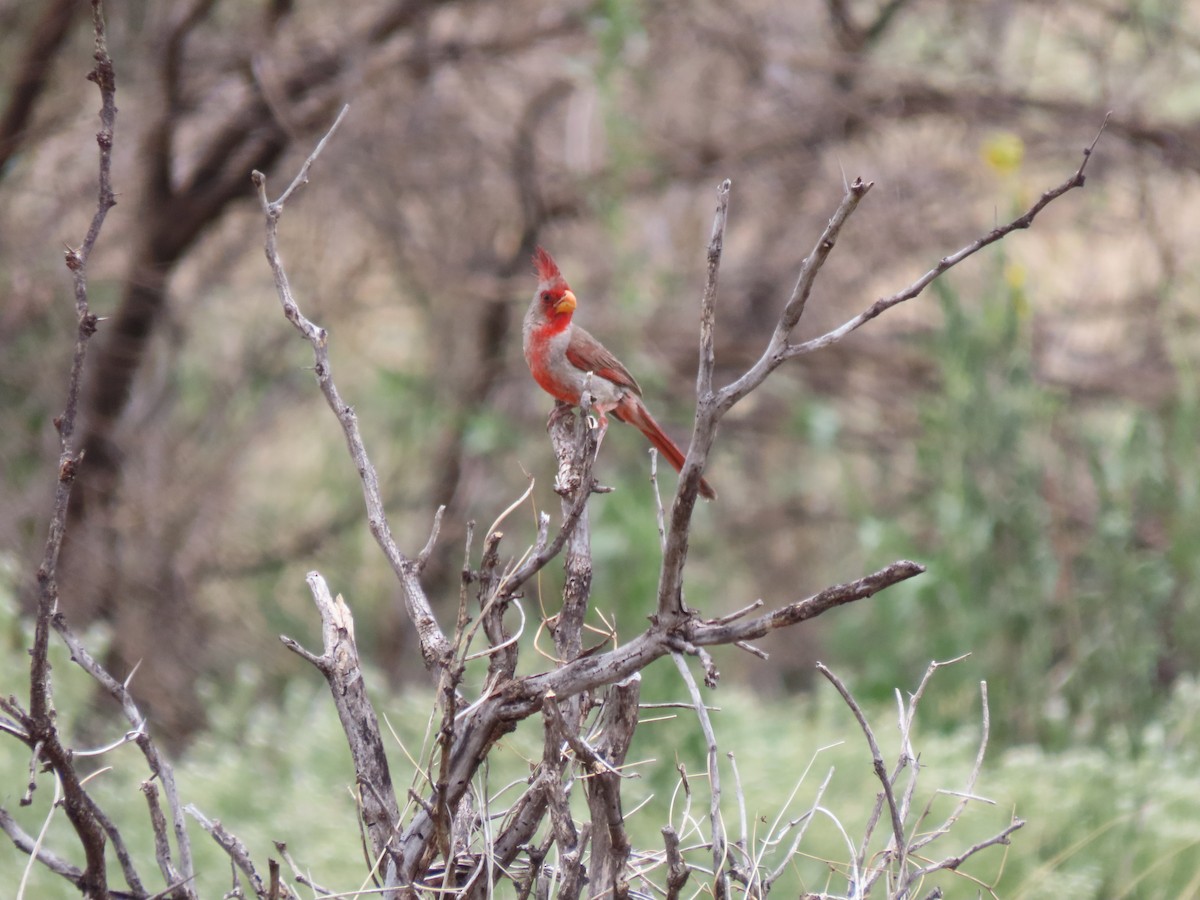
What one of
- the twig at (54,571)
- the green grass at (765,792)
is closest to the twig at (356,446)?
the twig at (54,571)

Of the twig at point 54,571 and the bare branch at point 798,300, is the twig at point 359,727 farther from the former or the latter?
the bare branch at point 798,300

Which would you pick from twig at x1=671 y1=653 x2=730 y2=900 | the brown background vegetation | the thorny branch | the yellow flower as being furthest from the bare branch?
the yellow flower

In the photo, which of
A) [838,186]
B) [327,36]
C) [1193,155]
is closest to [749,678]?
[838,186]

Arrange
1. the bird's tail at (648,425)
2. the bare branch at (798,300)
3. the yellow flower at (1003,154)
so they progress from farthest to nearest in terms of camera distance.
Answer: the yellow flower at (1003,154), the bird's tail at (648,425), the bare branch at (798,300)

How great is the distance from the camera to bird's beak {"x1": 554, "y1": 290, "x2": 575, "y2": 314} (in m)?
3.82

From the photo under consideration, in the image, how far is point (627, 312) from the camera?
612 centimetres

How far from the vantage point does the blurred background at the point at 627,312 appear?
5.05 m

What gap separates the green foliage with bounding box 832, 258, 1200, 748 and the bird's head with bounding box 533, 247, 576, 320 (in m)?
1.58

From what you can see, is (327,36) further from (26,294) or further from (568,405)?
(568,405)

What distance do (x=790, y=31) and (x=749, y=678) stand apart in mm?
4361

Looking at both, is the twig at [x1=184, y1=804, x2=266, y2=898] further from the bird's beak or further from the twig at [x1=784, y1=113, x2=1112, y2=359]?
the bird's beak

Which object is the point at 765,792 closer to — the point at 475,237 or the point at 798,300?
the point at 798,300

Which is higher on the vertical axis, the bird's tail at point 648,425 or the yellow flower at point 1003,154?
the yellow flower at point 1003,154

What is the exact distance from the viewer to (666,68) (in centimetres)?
694
